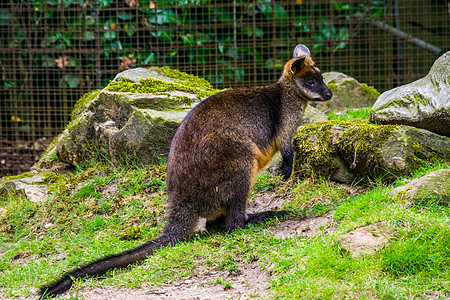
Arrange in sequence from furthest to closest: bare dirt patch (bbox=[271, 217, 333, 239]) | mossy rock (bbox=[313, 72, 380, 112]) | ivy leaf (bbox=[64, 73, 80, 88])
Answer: ivy leaf (bbox=[64, 73, 80, 88]) < mossy rock (bbox=[313, 72, 380, 112]) < bare dirt patch (bbox=[271, 217, 333, 239])

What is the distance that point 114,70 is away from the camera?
10.2m

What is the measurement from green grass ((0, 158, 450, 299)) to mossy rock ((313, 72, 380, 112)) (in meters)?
3.24

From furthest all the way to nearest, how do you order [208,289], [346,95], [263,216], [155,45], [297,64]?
[155,45] → [346,95] → [297,64] → [263,216] → [208,289]

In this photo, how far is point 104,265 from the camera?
468cm

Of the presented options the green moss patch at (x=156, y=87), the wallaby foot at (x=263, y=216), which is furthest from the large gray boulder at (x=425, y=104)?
the green moss patch at (x=156, y=87)

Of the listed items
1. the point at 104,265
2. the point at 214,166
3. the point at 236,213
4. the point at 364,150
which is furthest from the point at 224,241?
the point at 364,150

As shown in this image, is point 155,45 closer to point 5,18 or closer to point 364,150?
point 5,18

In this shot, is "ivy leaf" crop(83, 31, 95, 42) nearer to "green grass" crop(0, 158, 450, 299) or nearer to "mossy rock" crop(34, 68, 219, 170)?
"mossy rock" crop(34, 68, 219, 170)

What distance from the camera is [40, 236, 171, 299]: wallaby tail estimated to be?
4270 mm

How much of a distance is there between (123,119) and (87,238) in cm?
212

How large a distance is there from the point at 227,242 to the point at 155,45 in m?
6.62

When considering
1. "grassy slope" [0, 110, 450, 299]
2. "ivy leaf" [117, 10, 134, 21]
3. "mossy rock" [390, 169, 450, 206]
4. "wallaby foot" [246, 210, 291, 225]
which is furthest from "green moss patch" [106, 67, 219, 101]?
"mossy rock" [390, 169, 450, 206]

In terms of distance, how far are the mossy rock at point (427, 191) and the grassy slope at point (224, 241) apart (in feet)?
0.34

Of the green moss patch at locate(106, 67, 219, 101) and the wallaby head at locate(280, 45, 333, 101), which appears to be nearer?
the wallaby head at locate(280, 45, 333, 101)
